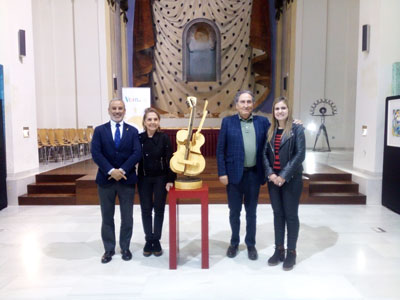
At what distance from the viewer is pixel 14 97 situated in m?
5.76

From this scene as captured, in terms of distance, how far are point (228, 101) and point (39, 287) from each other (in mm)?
10504

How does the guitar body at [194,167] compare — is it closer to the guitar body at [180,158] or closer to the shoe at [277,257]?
the guitar body at [180,158]

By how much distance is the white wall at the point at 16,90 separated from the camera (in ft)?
18.4

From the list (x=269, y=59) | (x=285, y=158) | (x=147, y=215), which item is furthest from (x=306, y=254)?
(x=269, y=59)

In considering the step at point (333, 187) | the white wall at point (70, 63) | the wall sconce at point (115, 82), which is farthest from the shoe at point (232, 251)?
the wall sconce at point (115, 82)

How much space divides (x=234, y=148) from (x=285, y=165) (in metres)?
0.49

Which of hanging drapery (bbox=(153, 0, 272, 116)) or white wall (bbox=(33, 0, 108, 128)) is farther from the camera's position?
hanging drapery (bbox=(153, 0, 272, 116))

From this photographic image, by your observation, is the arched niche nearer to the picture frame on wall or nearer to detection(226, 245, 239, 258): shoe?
the picture frame on wall

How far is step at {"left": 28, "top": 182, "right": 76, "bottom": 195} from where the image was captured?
19.6 ft

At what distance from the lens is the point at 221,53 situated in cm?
1262

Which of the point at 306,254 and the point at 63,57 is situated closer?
the point at 306,254

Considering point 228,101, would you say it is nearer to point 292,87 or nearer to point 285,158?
point 292,87

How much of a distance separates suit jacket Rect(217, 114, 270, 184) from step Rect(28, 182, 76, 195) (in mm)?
3785

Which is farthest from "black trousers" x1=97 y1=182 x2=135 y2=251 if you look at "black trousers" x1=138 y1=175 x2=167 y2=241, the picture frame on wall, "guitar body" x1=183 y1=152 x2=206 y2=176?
the picture frame on wall
